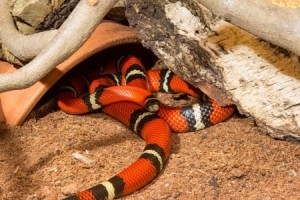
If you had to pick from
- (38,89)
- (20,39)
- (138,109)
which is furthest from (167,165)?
(20,39)

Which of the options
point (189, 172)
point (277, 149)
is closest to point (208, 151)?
point (189, 172)

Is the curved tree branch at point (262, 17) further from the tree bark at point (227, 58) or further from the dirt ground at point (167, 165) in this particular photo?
the dirt ground at point (167, 165)

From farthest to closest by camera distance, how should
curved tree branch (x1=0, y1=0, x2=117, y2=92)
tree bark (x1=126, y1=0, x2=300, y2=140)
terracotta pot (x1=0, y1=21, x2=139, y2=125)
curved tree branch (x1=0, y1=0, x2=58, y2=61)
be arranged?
terracotta pot (x1=0, y1=21, x2=139, y2=125) → tree bark (x1=126, y1=0, x2=300, y2=140) → curved tree branch (x1=0, y1=0, x2=58, y2=61) → curved tree branch (x1=0, y1=0, x2=117, y2=92)

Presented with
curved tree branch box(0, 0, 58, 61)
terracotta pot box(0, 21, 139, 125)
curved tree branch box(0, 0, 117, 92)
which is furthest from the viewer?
terracotta pot box(0, 21, 139, 125)

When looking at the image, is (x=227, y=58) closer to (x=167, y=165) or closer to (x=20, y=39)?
(x=167, y=165)

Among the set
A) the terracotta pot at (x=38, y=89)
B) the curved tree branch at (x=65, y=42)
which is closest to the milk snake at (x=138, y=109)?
the terracotta pot at (x=38, y=89)

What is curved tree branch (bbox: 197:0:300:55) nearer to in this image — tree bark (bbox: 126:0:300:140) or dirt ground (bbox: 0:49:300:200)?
tree bark (bbox: 126:0:300:140)

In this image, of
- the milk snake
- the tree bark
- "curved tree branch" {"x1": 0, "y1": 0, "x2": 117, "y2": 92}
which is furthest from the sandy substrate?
"curved tree branch" {"x1": 0, "y1": 0, "x2": 117, "y2": 92}
